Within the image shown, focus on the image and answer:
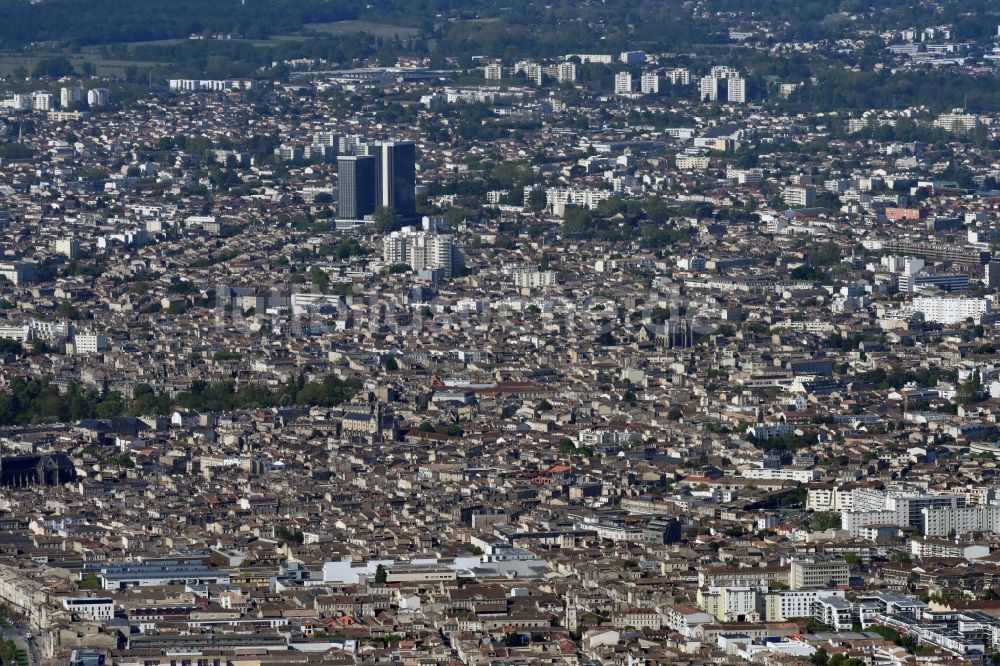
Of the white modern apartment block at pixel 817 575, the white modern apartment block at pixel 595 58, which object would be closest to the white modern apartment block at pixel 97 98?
the white modern apartment block at pixel 595 58

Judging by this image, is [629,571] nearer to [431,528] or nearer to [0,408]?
[431,528]

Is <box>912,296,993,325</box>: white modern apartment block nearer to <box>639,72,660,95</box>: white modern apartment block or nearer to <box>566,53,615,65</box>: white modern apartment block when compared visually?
<box>639,72,660,95</box>: white modern apartment block

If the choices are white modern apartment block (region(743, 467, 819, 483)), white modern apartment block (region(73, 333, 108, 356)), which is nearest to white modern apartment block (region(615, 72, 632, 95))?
white modern apartment block (region(73, 333, 108, 356))

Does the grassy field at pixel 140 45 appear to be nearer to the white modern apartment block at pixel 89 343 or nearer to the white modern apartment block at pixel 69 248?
the white modern apartment block at pixel 69 248

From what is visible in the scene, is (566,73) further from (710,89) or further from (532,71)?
(710,89)

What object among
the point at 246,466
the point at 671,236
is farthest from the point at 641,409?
the point at 671,236

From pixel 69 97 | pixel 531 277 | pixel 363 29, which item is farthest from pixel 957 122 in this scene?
pixel 363 29
